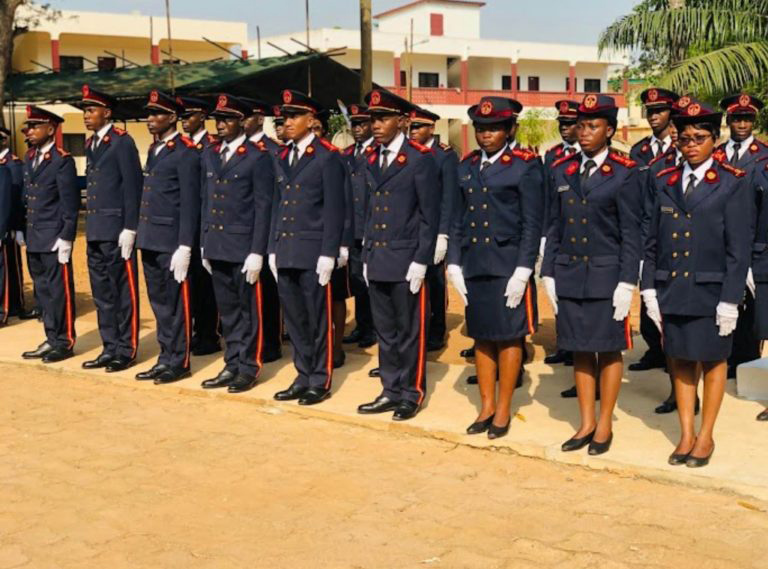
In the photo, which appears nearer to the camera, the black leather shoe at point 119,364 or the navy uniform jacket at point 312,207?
the navy uniform jacket at point 312,207

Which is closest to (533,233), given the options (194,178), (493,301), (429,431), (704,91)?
(493,301)

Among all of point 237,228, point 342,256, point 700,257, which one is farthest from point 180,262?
point 700,257

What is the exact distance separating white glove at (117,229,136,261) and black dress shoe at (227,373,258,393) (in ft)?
4.43

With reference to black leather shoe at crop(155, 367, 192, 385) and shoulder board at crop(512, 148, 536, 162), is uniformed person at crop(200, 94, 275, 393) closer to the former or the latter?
black leather shoe at crop(155, 367, 192, 385)

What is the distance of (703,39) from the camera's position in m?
13.9

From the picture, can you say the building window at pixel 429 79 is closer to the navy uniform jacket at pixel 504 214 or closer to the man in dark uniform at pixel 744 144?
the man in dark uniform at pixel 744 144

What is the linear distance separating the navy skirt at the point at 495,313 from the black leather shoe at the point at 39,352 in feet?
14.0

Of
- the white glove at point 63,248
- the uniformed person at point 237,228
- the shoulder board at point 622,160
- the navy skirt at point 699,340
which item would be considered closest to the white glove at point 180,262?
the uniformed person at point 237,228

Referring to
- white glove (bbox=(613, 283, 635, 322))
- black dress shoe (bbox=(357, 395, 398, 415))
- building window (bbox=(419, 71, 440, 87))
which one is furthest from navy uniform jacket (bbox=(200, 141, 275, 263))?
building window (bbox=(419, 71, 440, 87))

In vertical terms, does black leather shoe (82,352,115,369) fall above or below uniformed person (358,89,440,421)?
below

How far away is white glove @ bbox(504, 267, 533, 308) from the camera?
5.57m

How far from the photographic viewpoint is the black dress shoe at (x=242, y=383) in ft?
23.4

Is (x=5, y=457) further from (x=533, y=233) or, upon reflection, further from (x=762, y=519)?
(x=762, y=519)

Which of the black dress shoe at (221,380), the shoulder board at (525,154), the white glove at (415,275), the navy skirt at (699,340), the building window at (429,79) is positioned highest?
the building window at (429,79)
